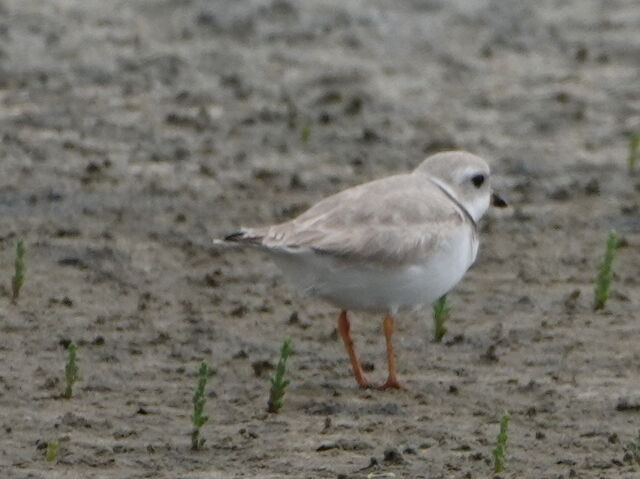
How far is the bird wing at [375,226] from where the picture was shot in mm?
7324

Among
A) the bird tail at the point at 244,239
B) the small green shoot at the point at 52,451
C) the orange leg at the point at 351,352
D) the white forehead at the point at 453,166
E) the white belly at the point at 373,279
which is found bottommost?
the small green shoot at the point at 52,451

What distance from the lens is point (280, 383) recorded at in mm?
6930

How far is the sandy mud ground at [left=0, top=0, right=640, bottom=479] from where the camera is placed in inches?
269

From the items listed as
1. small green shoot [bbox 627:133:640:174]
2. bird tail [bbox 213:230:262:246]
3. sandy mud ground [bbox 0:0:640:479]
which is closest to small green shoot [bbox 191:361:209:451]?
sandy mud ground [bbox 0:0:640:479]

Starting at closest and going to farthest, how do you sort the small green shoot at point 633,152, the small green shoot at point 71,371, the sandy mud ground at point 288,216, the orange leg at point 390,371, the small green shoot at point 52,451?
the small green shoot at point 52,451
the sandy mud ground at point 288,216
the small green shoot at point 71,371
the orange leg at point 390,371
the small green shoot at point 633,152

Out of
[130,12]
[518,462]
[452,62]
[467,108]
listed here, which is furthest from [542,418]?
[130,12]

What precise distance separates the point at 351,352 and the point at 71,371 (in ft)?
4.20

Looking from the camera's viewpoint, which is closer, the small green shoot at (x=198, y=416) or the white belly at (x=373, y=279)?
the small green shoot at (x=198, y=416)

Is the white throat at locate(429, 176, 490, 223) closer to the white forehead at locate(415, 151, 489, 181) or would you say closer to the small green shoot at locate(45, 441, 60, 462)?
the white forehead at locate(415, 151, 489, 181)

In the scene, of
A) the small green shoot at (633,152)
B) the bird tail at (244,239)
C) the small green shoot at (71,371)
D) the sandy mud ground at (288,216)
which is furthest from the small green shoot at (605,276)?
the small green shoot at (71,371)

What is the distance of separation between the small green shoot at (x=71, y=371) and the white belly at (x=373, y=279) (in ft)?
3.31

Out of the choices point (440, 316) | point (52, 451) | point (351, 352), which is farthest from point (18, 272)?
point (52, 451)

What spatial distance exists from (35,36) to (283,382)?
270 inches

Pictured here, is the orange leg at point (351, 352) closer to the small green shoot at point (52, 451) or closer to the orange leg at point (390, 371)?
the orange leg at point (390, 371)
